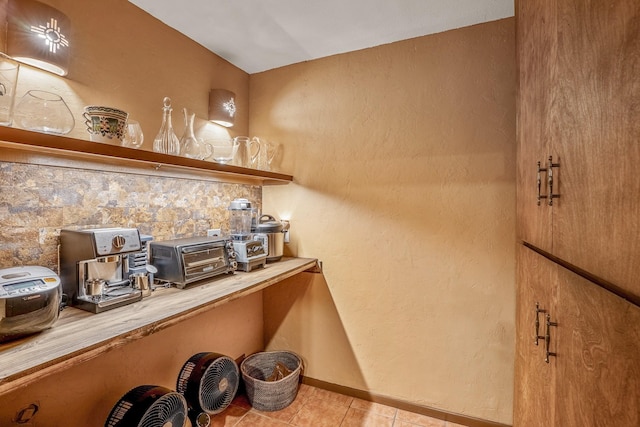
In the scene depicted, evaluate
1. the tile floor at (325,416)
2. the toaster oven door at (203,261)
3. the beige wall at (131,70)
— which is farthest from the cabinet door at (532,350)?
the beige wall at (131,70)

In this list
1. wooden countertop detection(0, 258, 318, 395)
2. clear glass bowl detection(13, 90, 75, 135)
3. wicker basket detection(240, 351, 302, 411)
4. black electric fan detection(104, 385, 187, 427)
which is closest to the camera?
wooden countertop detection(0, 258, 318, 395)

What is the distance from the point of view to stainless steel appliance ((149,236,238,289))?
1521mm

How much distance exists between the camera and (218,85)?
2195 mm

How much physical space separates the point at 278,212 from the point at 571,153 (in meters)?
1.92

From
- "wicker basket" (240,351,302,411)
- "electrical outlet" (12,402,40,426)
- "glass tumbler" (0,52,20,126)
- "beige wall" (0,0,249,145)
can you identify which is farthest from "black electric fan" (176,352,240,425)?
"glass tumbler" (0,52,20,126)

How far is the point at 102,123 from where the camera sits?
126 cm

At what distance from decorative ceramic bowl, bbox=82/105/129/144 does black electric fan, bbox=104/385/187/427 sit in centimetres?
113

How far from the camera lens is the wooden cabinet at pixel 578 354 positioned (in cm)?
54

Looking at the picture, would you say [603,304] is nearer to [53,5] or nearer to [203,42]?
[53,5]

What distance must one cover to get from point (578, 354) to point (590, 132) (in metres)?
0.52

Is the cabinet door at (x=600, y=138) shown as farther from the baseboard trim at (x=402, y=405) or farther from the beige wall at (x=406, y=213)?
the baseboard trim at (x=402, y=405)

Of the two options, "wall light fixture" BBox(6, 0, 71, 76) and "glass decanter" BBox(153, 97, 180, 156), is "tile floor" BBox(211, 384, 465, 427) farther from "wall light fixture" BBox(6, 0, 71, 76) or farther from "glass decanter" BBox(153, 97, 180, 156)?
"wall light fixture" BBox(6, 0, 71, 76)

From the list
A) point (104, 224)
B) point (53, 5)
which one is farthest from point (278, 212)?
point (53, 5)

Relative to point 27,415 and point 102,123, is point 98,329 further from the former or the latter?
point 102,123
